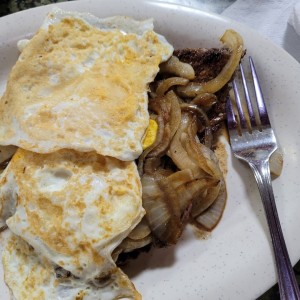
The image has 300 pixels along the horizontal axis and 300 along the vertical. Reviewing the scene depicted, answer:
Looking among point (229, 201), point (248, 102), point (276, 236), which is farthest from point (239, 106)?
point (276, 236)

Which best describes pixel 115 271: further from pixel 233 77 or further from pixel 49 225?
pixel 233 77

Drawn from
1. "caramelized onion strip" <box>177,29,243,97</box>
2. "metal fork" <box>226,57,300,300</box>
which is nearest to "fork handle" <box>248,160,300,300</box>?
"metal fork" <box>226,57,300,300</box>

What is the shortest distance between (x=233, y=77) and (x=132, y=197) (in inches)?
42.9

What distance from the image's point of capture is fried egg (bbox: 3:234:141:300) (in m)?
2.00

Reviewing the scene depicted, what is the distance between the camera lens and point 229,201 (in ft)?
7.89

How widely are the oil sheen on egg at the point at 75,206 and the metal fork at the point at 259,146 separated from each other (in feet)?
2.16

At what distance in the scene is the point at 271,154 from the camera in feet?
7.86

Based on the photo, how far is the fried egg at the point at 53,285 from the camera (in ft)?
6.57

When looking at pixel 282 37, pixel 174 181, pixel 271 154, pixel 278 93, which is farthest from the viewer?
pixel 282 37

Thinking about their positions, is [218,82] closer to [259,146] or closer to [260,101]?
[260,101]

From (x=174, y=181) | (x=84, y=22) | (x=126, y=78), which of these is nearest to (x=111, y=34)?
(x=84, y=22)

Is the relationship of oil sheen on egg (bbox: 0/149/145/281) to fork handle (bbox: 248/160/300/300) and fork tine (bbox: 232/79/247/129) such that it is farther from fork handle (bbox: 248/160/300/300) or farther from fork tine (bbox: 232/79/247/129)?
fork tine (bbox: 232/79/247/129)

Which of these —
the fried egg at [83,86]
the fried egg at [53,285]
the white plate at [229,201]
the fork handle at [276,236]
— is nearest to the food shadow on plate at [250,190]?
the white plate at [229,201]

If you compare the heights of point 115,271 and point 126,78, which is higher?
point 126,78
